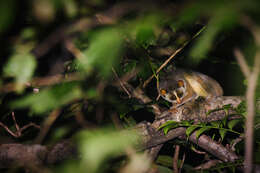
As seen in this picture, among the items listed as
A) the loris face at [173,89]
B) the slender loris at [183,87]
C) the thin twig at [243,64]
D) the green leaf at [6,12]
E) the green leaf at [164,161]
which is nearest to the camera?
the green leaf at [6,12]

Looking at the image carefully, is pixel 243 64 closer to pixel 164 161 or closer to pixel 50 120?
pixel 50 120

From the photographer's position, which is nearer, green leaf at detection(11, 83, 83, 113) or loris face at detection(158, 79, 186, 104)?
green leaf at detection(11, 83, 83, 113)

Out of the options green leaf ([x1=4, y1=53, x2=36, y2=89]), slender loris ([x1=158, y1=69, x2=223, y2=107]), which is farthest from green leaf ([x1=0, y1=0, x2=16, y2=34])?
slender loris ([x1=158, y1=69, x2=223, y2=107])

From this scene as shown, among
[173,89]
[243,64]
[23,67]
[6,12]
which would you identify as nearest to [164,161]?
[173,89]

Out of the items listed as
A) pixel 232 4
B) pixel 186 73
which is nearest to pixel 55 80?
pixel 232 4

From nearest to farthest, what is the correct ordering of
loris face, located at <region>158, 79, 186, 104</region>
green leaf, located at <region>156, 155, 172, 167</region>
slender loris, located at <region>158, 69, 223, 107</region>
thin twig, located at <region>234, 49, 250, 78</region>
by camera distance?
thin twig, located at <region>234, 49, 250, 78</region>
green leaf, located at <region>156, 155, 172, 167</region>
slender loris, located at <region>158, 69, 223, 107</region>
loris face, located at <region>158, 79, 186, 104</region>

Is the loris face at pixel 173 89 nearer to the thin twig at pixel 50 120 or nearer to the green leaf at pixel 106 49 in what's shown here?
the thin twig at pixel 50 120

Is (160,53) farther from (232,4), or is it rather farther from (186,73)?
(232,4)

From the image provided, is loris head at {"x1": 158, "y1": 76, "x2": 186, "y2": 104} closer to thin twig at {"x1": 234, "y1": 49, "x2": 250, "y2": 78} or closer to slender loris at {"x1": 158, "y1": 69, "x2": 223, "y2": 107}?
slender loris at {"x1": 158, "y1": 69, "x2": 223, "y2": 107}

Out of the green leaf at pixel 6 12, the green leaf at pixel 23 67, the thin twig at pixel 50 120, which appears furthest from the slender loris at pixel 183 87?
the green leaf at pixel 6 12
